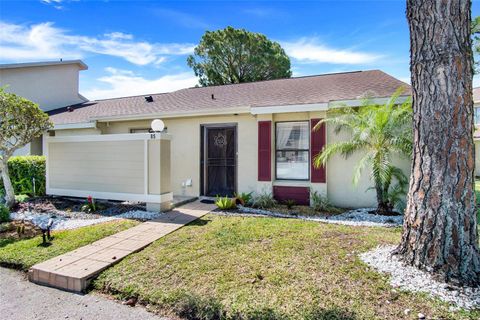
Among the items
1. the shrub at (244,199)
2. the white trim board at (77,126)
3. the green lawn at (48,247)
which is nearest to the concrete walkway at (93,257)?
the green lawn at (48,247)

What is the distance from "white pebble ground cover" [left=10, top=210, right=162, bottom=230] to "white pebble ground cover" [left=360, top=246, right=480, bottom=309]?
4.90 m

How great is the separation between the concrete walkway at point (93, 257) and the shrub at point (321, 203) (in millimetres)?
3545

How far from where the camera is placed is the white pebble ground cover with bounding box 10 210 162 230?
19.8ft

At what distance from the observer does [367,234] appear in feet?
16.3

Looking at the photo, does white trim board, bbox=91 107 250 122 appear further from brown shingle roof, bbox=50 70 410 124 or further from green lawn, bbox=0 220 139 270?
green lawn, bbox=0 220 139 270

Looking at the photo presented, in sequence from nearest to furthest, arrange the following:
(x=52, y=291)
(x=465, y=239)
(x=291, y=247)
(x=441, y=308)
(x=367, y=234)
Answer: (x=441, y=308) → (x=465, y=239) → (x=52, y=291) → (x=291, y=247) → (x=367, y=234)

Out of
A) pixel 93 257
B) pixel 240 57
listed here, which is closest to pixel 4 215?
pixel 93 257

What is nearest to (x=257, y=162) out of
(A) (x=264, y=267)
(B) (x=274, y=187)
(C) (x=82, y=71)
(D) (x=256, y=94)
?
(B) (x=274, y=187)

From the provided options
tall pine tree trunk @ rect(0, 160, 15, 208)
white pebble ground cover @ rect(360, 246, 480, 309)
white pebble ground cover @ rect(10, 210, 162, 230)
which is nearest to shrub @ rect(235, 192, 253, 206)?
white pebble ground cover @ rect(10, 210, 162, 230)

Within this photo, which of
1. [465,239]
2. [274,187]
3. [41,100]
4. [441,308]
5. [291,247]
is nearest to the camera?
[441,308]

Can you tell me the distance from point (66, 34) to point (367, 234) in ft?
39.9

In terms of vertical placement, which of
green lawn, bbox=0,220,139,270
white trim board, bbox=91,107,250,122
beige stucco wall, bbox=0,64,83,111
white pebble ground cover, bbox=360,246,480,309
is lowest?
green lawn, bbox=0,220,139,270

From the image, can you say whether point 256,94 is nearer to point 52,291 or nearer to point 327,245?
point 327,245

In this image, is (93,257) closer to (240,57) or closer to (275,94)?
(275,94)
